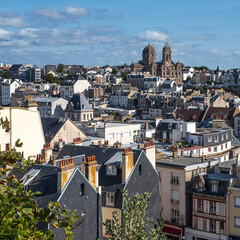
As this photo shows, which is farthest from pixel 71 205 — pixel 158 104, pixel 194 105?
pixel 158 104

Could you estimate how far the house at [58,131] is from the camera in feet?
131

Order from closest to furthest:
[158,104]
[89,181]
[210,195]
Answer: [89,181]
[210,195]
[158,104]

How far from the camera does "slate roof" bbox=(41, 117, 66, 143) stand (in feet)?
131

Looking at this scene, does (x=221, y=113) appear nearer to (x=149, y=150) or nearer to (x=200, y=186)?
(x=200, y=186)

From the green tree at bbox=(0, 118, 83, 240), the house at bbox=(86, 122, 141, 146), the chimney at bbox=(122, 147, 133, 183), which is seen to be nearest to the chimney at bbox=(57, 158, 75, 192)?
the chimney at bbox=(122, 147, 133, 183)

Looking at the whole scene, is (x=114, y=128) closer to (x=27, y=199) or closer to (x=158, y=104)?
(x=27, y=199)

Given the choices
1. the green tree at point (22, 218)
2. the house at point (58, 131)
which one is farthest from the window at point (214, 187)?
the green tree at point (22, 218)

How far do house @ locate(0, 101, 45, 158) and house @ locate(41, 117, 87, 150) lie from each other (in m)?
8.86

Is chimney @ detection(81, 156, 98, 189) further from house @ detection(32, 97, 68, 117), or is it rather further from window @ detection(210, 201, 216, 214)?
house @ detection(32, 97, 68, 117)

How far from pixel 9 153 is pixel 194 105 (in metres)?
96.6

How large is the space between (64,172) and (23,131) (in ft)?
27.3

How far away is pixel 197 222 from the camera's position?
33125 millimetres

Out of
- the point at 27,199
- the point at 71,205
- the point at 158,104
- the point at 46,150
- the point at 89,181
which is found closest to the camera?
the point at 27,199

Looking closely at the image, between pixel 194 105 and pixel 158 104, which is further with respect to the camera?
pixel 158 104
